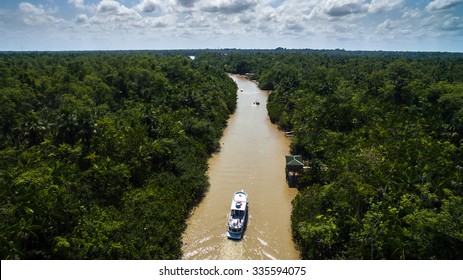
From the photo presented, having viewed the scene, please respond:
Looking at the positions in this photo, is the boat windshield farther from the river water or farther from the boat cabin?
Result: the boat cabin

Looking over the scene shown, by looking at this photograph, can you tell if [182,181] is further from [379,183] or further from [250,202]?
[379,183]

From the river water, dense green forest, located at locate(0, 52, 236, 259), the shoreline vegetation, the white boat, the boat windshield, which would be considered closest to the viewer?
the shoreline vegetation

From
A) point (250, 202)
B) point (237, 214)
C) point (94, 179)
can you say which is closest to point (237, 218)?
point (237, 214)

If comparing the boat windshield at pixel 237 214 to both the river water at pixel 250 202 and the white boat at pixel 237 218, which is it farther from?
the river water at pixel 250 202

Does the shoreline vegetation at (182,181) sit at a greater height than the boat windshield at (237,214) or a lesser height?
greater

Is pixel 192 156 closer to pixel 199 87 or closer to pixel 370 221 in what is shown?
pixel 370 221

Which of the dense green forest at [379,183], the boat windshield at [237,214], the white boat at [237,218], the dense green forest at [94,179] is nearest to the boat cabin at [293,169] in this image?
the dense green forest at [379,183]

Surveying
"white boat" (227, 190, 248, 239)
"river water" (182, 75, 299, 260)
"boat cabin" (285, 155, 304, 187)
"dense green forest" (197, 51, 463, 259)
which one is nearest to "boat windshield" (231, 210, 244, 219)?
"white boat" (227, 190, 248, 239)
